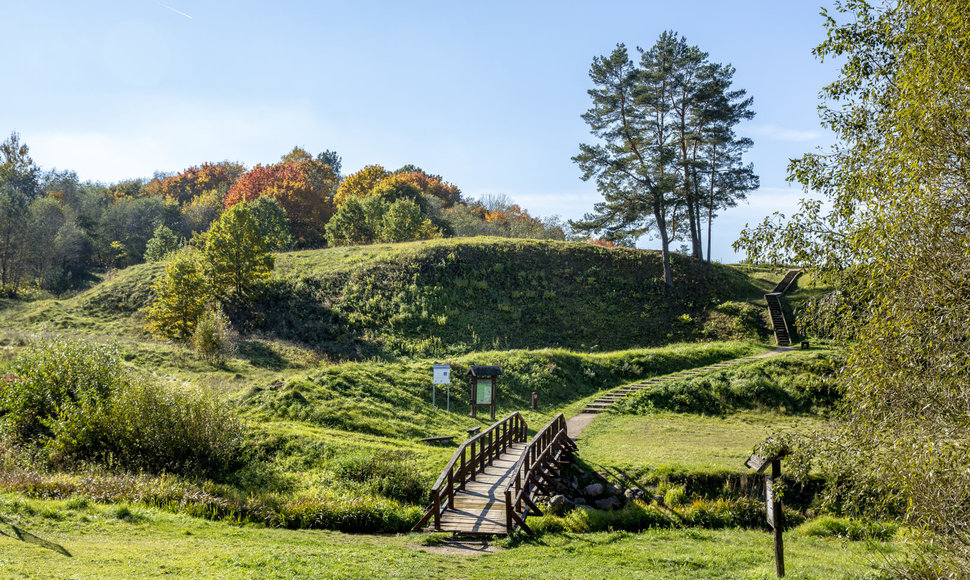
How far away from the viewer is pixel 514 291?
1886 inches

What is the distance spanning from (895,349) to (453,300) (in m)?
37.8

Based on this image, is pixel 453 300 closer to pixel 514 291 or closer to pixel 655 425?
pixel 514 291

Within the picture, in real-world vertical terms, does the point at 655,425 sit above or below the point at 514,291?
below

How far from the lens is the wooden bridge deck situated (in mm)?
13117

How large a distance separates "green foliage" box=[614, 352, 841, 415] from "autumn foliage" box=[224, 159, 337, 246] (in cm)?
6114

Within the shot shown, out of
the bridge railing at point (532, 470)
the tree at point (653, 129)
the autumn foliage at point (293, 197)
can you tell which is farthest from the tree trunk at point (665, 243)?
the autumn foliage at point (293, 197)

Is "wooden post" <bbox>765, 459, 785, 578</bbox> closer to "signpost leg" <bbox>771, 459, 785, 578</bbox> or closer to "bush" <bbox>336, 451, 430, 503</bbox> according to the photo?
"signpost leg" <bbox>771, 459, 785, 578</bbox>

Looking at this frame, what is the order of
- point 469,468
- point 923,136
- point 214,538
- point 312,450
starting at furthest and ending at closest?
point 312,450 < point 469,468 < point 214,538 < point 923,136

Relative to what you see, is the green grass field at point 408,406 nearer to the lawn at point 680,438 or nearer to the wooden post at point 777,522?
the lawn at point 680,438

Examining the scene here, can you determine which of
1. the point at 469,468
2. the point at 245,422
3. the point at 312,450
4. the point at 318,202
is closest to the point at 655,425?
the point at 469,468

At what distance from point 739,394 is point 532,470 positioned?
62.2ft

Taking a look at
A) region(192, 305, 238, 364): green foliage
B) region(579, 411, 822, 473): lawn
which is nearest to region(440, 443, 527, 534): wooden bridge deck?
region(579, 411, 822, 473): lawn

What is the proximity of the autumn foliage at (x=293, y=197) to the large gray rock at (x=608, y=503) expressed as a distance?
70.7m

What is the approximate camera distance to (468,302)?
45.2m
